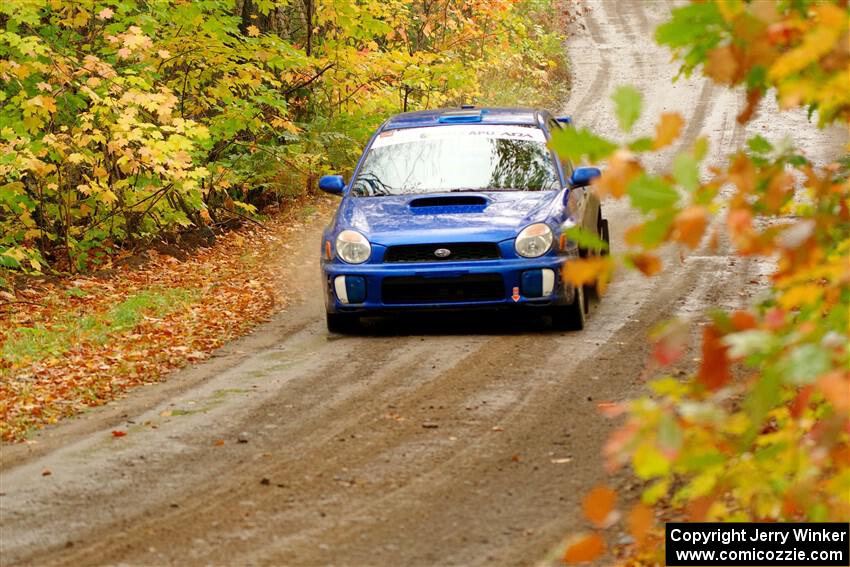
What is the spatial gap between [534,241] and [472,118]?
2.16 meters

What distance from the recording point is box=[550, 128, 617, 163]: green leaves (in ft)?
9.02

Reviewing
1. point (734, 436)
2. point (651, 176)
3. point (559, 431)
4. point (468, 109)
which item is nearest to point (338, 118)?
point (468, 109)

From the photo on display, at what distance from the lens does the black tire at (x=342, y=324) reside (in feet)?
33.4

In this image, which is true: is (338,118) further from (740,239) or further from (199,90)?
(740,239)

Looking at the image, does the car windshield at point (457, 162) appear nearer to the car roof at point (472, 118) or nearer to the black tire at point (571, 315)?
the car roof at point (472, 118)

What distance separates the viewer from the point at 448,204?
1014 centimetres

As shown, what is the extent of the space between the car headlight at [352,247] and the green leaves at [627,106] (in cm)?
703

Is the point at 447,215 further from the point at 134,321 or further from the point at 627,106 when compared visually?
the point at 627,106

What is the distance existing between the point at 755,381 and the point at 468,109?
9045 millimetres

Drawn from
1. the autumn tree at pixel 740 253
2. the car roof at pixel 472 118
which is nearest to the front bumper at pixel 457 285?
the car roof at pixel 472 118

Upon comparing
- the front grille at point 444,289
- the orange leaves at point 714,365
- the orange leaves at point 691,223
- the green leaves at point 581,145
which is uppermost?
the green leaves at point 581,145

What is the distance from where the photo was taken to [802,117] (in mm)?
27109

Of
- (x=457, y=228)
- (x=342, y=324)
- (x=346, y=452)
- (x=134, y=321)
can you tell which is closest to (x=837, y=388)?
(x=346, y=452)

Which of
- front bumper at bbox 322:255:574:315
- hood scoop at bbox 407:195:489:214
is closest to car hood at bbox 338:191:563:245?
hood scoop at bbox 407:195:489:214
